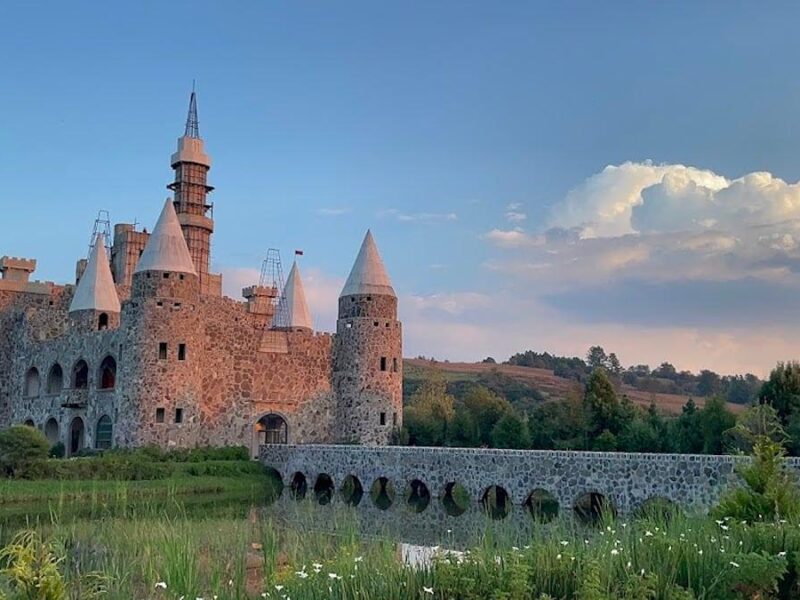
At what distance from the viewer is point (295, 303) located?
4244 centimetres

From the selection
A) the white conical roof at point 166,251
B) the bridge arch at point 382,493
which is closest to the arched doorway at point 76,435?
the white conical roof at point 166,251

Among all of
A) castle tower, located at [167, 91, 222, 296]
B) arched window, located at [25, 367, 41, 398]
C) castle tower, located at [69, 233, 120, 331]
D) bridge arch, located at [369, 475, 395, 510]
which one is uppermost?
castle tower, located at [167, 91, 222, 296]

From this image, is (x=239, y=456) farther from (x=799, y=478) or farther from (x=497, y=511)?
(x=799, y=478)

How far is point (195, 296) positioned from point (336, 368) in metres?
7.52

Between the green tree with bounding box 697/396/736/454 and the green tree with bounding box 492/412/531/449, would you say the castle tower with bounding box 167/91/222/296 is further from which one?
the green tree with bounding box 697/396/736/454

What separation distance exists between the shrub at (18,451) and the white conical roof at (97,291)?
12.8 meters

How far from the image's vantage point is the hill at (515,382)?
6994 centimetres

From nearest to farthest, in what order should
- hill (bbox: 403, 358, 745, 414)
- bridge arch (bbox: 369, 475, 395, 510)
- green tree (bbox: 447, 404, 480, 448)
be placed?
bridge arch (bbox: 369, 475, 395, 510) → green tree (bbox: 447, 404, 480, 448) → hill (bbox: 403, 358, 745, 414)

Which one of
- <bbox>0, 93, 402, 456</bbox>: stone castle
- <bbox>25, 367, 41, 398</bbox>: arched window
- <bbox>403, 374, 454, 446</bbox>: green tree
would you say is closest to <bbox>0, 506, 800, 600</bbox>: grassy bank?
<bbox>0, 93, 402, 456</bbox>: stone castle

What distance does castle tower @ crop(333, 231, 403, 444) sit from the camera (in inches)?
1463

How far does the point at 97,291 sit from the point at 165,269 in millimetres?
6919

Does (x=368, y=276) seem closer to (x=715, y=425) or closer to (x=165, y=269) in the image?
(x=165, y=269)

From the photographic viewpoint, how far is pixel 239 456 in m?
33.2

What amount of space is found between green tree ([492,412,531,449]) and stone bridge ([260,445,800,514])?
12.1 ft
